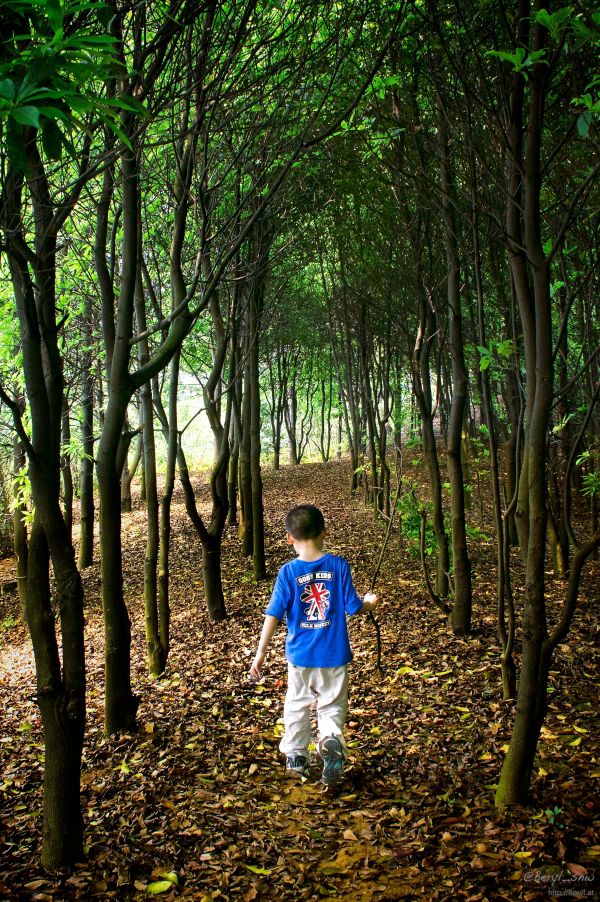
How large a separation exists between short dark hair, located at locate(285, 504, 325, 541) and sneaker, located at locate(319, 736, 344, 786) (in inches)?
47.8

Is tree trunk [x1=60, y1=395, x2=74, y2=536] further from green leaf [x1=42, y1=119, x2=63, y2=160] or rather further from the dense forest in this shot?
green leaf [x1=42, y1=119, x2=63, y2=160]

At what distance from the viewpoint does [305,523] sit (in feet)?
12.7

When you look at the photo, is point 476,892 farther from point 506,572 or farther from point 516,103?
point 516,103

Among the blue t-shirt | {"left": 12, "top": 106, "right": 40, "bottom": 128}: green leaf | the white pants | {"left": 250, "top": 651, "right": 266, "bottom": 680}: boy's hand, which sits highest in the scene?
{"left": 12, "top": 106, "right": 40, "bottom": 128}: green leaf

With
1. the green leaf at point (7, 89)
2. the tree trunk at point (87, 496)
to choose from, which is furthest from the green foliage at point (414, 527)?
the green leaf at point (7, 89)

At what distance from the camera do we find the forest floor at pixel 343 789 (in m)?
2.88

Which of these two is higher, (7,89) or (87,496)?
(7,89)

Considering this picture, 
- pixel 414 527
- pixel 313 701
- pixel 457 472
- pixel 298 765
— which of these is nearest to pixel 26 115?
pixel 313 701

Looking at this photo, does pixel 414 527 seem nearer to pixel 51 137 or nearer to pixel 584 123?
pixel 584 123

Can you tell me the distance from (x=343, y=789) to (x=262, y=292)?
26.8 feet

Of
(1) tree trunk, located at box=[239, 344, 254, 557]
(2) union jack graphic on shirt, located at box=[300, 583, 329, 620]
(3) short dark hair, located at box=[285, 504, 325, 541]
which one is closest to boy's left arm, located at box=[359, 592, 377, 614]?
(2) union jack graphic on shirt, located at box=[300, 583, 329, 620]

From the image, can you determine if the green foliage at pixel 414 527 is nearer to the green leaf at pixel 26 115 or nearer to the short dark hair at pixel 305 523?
the short dark hair at pixel 305 523

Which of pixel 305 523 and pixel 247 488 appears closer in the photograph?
pixel 305 523

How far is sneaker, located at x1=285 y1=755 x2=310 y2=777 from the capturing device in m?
3.90
